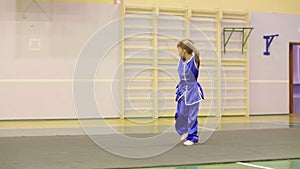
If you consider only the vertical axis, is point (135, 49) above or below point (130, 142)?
above

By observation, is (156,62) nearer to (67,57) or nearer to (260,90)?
(67,57)

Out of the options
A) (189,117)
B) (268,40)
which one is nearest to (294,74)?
(268,40)

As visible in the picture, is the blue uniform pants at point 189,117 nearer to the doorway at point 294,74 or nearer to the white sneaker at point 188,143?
the white sneaker at point 188,143

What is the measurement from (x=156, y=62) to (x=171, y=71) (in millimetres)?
511

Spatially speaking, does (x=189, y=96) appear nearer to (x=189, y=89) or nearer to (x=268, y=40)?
(x=189, y=89)

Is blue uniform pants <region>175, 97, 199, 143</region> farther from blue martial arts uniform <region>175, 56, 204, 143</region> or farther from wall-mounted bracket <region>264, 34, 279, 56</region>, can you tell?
wall-mounted bracket <region>264, 34, 279, 56</region>

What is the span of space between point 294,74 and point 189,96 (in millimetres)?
8451

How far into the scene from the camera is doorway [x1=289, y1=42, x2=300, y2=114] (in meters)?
11.5

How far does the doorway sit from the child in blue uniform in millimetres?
7200

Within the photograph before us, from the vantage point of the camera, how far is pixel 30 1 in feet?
31.0

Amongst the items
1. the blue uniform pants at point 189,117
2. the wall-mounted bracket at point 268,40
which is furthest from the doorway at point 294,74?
the blue uniform pants at point 189,117

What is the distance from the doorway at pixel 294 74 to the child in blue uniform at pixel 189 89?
720 cm

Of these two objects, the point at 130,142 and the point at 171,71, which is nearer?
the point at 130,142

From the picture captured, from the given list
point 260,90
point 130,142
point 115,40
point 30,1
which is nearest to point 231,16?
point 260,90
